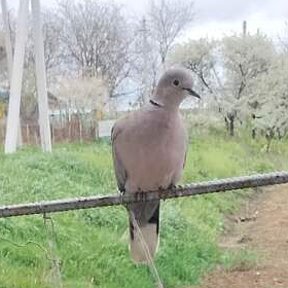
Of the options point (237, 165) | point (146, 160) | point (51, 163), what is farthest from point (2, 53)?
point (146, 160)

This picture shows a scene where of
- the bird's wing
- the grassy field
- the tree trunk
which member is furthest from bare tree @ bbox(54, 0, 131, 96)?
the bird's wing

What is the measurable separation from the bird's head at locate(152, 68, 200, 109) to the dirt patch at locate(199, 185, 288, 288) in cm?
287

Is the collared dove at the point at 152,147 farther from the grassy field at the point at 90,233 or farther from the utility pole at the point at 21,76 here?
the utility pole at the point at 21,76

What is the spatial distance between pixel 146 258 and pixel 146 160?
17cm

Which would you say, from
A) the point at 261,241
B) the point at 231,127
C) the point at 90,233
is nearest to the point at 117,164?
the point at 90,233

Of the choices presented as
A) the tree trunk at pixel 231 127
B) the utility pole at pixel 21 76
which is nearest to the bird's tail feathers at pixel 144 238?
the utility pole at pixel 21 76

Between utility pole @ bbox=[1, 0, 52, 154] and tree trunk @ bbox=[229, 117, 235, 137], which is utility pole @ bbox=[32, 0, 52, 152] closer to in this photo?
utility pole @ bbox=[1, 0, 52, 154]

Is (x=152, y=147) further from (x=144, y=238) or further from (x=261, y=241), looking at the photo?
(x=261, y=241)

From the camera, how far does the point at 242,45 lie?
1109 centimetres

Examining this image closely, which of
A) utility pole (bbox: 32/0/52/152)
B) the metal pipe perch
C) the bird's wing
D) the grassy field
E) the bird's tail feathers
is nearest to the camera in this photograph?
the metal pipe perch

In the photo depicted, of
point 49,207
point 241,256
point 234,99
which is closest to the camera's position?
point 49,207

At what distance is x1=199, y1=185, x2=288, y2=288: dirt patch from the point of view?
4.02 m

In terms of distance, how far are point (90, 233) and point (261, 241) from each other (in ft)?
5.49

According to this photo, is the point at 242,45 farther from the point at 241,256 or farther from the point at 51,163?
the point at 241,256
